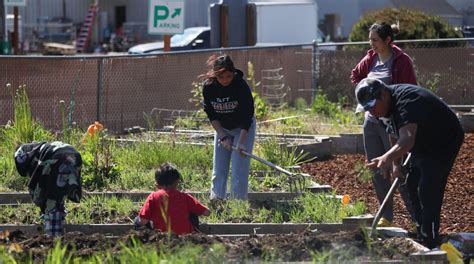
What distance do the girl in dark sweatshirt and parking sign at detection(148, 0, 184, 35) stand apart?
742 cm

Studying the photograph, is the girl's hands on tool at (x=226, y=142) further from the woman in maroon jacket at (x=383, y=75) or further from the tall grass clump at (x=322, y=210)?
the woman in maroon jacket at (x=383, y=75)

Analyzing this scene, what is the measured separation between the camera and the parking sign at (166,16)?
17016 millimetres

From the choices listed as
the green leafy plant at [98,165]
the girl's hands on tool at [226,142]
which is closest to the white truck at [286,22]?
the green leafy plant at [98,165]

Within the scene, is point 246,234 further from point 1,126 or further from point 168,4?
point 168,4

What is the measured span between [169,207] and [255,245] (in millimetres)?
1111

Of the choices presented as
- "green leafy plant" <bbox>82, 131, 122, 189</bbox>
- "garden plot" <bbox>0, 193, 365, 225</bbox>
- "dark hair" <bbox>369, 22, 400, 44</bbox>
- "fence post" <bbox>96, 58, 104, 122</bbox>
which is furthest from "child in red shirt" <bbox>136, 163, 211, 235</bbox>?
"fence post" <bbox>96, 58, 104, 122</bbox>

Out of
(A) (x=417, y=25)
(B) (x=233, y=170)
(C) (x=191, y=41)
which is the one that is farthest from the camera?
(C) (x=191, y=41)

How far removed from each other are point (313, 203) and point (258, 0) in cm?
2462

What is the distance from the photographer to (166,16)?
17.1 meters

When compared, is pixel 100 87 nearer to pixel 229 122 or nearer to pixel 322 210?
pixel 229 122

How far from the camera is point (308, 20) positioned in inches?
1181

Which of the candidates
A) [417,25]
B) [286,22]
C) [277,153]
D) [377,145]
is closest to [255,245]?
[377,145]

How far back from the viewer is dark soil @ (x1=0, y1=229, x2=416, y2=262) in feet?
22.7

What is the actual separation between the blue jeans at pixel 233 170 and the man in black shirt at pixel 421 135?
188 cm
